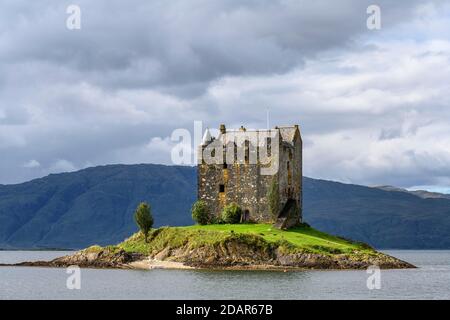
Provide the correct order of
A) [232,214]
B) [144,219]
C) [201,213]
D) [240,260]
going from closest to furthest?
1. [240,260]
2. [144,219]
3. [232,214]
4. [201,213]

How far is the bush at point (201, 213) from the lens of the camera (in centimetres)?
11112

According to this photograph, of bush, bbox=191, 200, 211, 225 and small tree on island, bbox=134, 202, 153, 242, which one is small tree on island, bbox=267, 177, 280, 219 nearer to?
bush, bbox=191, 200, 211, 225

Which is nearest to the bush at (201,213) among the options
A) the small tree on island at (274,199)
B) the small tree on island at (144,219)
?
the small tree on island at (144,219)

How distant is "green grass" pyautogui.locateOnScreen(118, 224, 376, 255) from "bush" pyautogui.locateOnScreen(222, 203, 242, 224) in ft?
5.46

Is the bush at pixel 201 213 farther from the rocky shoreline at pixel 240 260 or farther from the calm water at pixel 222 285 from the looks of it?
the calm water at pixel 222 285

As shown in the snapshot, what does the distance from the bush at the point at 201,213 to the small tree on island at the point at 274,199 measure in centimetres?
916

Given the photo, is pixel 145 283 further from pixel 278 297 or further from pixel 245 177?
pixel 245 177

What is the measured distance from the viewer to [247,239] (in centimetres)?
9619

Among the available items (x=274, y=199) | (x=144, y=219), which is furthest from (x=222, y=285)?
(x=274, y=199)

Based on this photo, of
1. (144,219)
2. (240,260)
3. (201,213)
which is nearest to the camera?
(240,260)

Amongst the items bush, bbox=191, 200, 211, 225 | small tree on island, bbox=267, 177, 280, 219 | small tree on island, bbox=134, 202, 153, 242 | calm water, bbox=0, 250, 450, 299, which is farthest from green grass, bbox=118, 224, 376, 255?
calm water, bbox=0, 250, 450, 299

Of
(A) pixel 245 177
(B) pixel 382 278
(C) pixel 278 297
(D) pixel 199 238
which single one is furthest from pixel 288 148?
(C) pixel 278 297

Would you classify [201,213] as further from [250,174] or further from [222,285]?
[222,285]

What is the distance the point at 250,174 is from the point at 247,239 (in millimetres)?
15827
